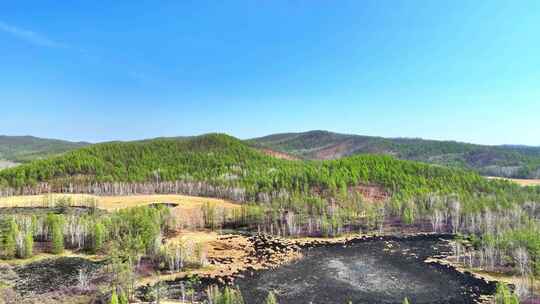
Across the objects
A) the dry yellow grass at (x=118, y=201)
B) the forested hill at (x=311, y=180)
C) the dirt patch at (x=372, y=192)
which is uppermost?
the forested hill at (x=311, y=180)

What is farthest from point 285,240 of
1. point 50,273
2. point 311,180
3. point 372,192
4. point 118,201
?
point 118,201

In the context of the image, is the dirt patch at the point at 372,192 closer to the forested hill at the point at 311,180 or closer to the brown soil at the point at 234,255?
the forested hill at the point at 311,180

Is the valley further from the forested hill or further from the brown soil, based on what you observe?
the forested hill

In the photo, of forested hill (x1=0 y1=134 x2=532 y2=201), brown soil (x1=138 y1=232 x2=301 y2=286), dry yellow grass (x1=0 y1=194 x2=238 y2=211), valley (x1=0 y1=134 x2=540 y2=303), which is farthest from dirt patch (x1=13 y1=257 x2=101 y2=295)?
forested hill (x1=0 y1=134 x2=532 y2=201)

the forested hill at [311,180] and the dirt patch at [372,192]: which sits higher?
the forested hill at [311,180]

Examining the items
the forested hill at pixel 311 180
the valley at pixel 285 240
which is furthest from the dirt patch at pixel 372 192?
the forested hill at pixel 311 180

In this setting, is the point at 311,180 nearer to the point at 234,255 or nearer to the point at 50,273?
the point at 234,255

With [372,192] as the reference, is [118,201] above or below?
below

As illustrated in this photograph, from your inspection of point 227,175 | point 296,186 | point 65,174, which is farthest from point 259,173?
point 65,174
